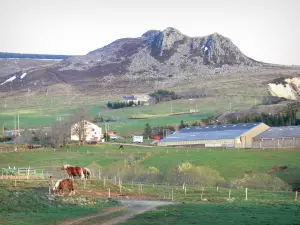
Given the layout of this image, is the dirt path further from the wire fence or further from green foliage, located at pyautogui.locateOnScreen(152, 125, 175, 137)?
green foliage, located at pyautogui.locateOnScreen(152, 125, 175, 137)

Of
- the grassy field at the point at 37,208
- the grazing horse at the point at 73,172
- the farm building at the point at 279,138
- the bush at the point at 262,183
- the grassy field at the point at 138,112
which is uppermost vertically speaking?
the grassy field at the point at 138,112

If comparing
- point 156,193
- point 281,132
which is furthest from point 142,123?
point 156,193

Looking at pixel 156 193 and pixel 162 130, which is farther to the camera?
pixel 162 130

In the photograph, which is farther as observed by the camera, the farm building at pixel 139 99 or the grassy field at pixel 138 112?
the farm building at pixel 139 99

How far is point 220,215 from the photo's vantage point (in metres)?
26.2

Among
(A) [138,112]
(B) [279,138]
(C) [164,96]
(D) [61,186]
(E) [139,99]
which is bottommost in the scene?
(D) [61,186]

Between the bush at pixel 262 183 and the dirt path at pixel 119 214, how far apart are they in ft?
62.3

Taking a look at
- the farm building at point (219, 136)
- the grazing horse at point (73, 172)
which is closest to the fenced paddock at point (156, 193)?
the grazing horse at point (73, 172)

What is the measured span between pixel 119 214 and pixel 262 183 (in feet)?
84.8

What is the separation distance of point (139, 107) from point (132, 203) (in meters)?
129

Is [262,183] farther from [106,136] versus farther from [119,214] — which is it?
[106,136]

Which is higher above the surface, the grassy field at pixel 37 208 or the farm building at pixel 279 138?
the farm building at pixel 279 138

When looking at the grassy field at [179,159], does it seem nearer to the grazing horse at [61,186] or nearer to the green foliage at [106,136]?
the green foliage at [106,136]

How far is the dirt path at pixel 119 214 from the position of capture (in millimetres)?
24500
